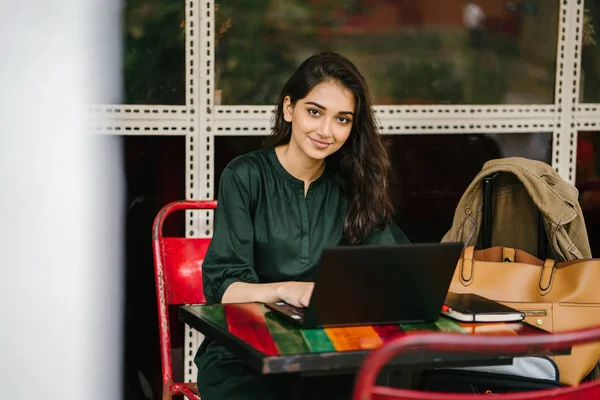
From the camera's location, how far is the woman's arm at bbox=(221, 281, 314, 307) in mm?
1958

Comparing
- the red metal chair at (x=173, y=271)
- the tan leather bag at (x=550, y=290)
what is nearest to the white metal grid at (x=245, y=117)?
the red metal chair at (x=173, y=271)

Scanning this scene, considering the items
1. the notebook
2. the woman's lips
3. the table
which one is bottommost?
the table

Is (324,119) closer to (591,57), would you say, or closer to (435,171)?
(435,171)

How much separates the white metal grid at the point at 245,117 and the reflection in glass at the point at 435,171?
0.14 ft

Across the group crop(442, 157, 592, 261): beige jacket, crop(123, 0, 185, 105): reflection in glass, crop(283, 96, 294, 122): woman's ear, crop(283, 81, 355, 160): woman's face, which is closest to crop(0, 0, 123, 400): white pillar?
crop(123, 0, 185, 105): reflection in glass

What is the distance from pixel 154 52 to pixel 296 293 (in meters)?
1.31

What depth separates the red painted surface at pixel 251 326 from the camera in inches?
62.8

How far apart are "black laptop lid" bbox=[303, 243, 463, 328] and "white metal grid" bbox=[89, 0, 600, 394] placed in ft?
4.47

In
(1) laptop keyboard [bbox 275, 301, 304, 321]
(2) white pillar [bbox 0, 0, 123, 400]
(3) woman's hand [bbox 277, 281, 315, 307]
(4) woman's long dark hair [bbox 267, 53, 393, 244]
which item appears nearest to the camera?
(1) laptop keyboard [bbox 275, 301, 304, 321]

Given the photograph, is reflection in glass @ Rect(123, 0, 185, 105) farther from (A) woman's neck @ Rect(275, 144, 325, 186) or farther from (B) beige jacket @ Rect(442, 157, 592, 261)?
(B) beige jacket @ Rect(442, 157, 592, 261)

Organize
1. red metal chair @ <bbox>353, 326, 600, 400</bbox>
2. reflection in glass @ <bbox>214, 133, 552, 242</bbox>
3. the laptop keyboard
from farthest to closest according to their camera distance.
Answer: reflection in glass @ <bbox>214, 133, 552, 242</bbox> < the laptop keyboard < red metal chair @ <bbox>353, 326, 600, 400</bbox>

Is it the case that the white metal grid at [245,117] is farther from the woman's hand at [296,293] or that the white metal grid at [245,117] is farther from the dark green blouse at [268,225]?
the woman's hand at [296,293]

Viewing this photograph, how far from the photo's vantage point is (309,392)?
2.09 metres

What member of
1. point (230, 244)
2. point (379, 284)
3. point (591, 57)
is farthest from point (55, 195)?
point (591, 57)
